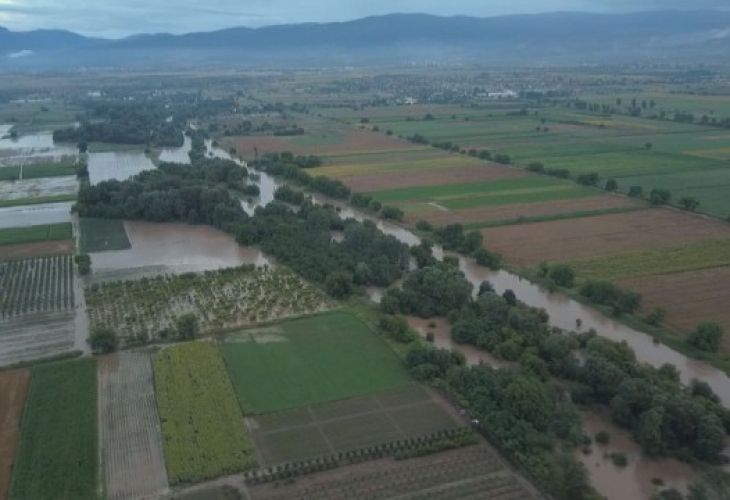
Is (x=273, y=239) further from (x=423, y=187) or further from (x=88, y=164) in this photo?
(x=88, y=164)

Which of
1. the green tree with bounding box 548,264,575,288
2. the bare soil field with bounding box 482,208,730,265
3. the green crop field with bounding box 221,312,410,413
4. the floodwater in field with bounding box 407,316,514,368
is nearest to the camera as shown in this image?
the green crop field with bounding box 221,312,410,413

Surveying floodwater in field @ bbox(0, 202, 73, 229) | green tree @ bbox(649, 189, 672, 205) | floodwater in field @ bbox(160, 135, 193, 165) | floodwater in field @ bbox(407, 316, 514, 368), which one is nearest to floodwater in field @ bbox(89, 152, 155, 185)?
floodwater in field @ bbox(160, 135, 193, 165)

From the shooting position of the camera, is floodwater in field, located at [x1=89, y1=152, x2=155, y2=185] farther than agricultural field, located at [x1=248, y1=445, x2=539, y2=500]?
Yes

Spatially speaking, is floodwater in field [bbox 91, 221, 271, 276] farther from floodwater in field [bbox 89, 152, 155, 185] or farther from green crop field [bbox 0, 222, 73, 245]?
floodwater in field [bbox 89, 152, 155, 185]

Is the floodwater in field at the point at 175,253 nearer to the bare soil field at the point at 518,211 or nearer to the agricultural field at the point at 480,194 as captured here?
the bare soil field at the point at 518,211

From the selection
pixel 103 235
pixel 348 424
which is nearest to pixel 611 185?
pixel 348 424

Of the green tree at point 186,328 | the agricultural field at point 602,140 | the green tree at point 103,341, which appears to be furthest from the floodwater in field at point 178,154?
the green tree at point 103,341

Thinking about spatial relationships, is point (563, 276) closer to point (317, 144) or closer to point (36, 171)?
point (317, 144)
